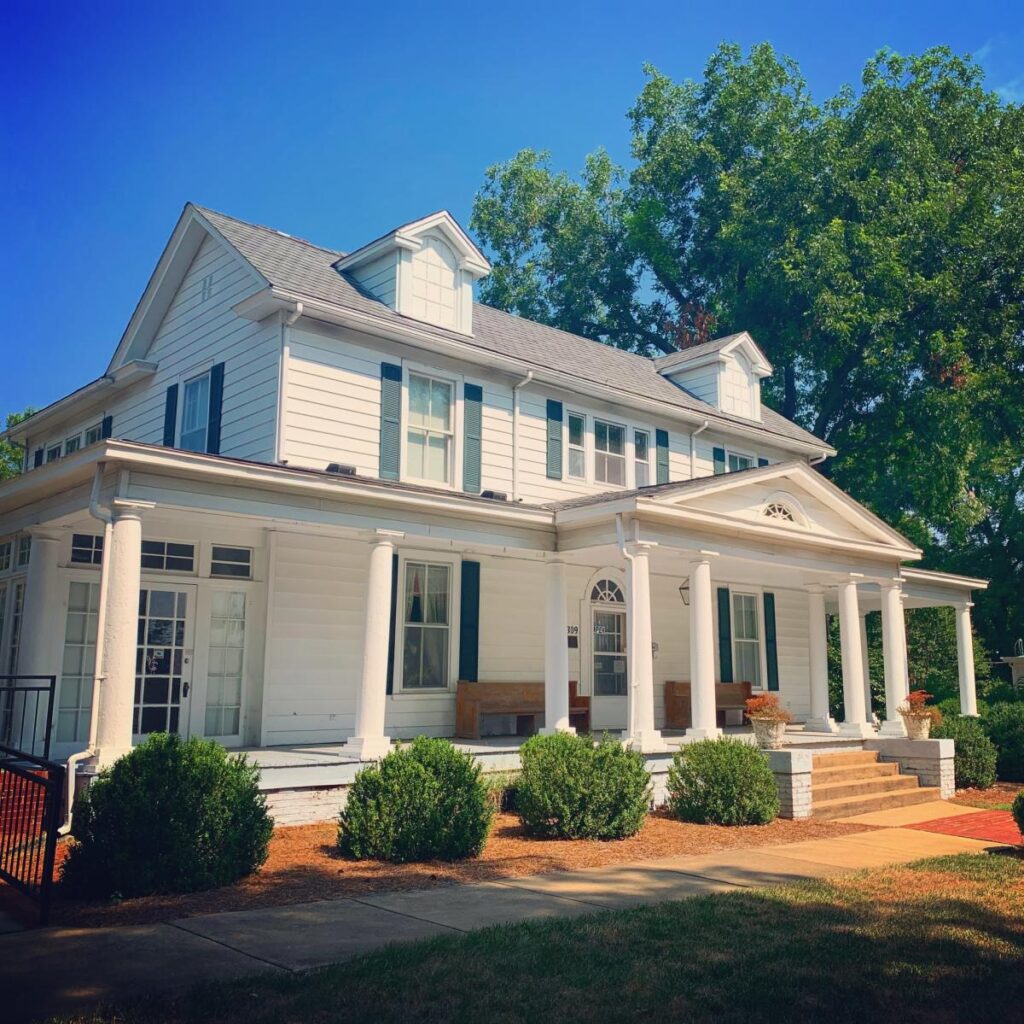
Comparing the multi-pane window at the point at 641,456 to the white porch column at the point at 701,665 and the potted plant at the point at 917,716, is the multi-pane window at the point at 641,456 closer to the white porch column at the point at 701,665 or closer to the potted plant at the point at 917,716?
the white porch column at the point at 701,665

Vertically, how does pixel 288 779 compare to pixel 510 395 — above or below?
below

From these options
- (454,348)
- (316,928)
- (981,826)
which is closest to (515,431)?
(454,348)

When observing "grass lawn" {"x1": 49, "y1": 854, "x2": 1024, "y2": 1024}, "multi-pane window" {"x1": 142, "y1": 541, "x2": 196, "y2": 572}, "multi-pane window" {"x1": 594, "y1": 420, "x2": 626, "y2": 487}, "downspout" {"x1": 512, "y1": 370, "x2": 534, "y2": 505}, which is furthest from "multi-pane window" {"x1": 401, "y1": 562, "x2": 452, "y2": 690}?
"grass lawn" {"x1": 49, "y1": 854, "x2": 1024, "y2": 1024}

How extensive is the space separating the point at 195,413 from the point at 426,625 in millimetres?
5067

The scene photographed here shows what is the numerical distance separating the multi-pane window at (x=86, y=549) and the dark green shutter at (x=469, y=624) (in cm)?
545

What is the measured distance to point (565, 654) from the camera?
14633 mm

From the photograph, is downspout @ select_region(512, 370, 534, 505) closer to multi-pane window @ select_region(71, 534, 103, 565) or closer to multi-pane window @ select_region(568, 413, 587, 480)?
multi-pane window @ select_region(568, 413, 587, 480)

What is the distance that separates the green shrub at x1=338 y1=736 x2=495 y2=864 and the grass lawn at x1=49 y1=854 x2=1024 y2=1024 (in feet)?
8.41

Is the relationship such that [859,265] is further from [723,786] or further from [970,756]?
[723,786]

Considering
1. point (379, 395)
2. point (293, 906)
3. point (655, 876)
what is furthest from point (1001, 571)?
point (293, 906)

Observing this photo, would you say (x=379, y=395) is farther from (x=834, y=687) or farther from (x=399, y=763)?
(x=834, y=687)

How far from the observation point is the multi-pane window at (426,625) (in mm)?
15055

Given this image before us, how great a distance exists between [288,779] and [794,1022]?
683 cm

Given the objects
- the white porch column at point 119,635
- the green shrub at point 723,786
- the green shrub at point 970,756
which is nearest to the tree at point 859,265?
the green shrub at point 970,756
